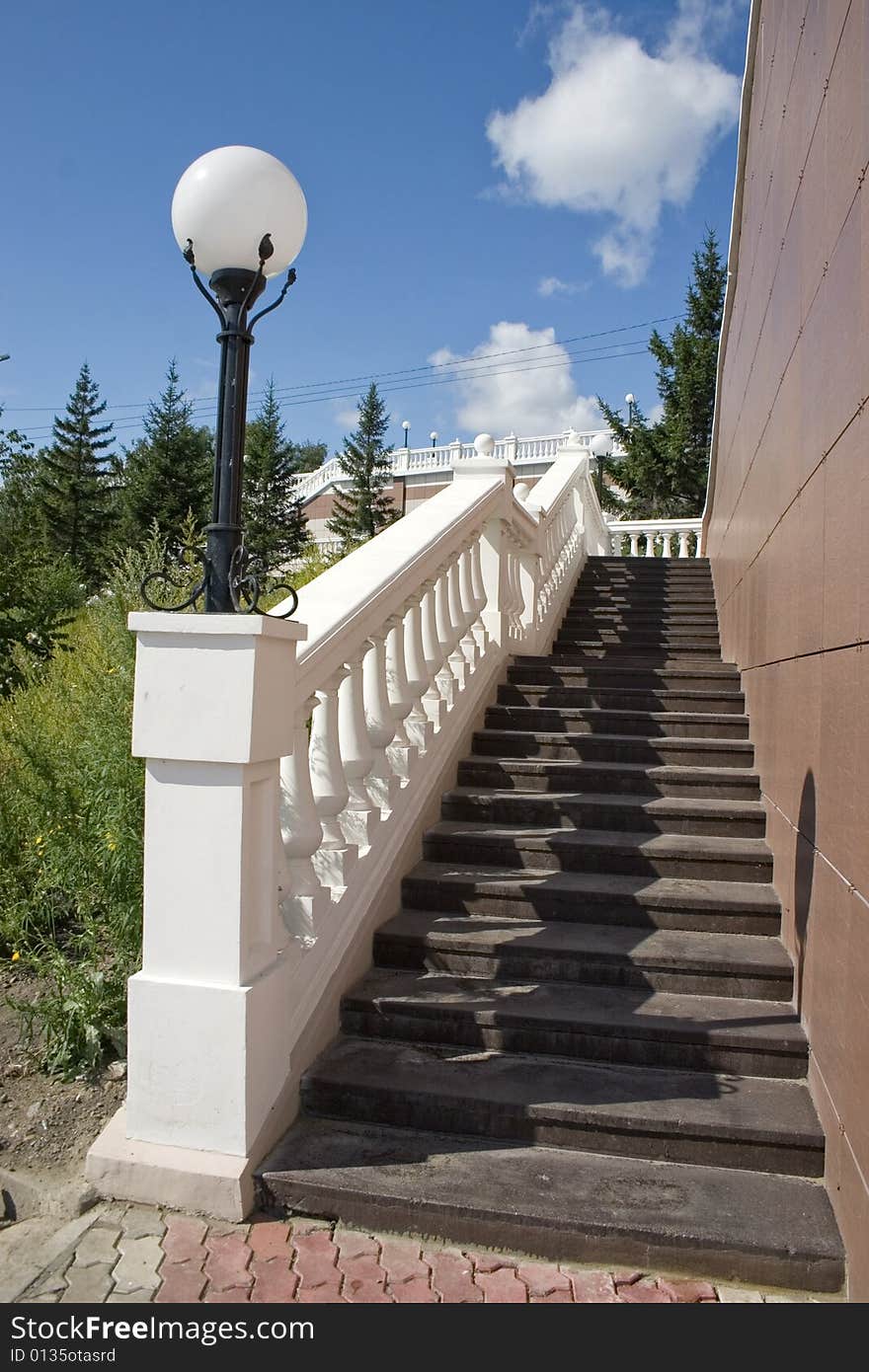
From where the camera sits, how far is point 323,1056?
9.64 feet

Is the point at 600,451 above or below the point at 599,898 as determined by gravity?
above

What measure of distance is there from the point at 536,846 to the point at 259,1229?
1968 mm

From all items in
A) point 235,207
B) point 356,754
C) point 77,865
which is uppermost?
point 235,207

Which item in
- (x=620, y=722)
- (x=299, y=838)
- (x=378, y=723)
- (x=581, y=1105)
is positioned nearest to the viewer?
(x=581, y=1105)

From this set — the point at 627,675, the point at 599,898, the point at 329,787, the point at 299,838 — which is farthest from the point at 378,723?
the point at 627,675

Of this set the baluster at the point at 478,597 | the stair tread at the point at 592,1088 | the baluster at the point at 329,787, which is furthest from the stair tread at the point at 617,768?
the stair tread at the point at 592,1088

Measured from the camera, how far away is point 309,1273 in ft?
7.15

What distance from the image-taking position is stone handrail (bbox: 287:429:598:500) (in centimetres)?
3659

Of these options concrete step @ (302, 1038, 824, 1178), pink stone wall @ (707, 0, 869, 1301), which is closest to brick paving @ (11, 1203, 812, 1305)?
concrete step @ (302, 1038, 824, 1178)

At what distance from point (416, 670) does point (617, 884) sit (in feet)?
4.13

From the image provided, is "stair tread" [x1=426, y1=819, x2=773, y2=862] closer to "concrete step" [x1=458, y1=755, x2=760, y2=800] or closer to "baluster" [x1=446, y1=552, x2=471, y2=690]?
"concrete step" [x1=458, y1=755, x2=760, y2=800]

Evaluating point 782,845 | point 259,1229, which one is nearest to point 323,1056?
point 259,1229

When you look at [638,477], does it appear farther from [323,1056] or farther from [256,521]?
[323,1056]

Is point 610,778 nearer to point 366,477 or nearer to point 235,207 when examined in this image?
point 235,207
